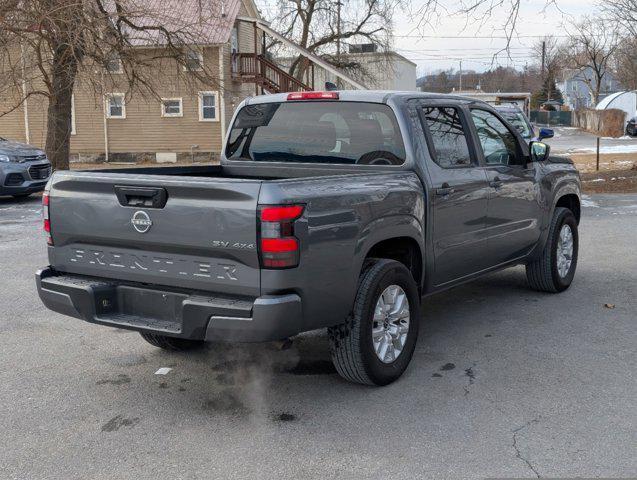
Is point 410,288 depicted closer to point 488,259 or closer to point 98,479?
point 488,259

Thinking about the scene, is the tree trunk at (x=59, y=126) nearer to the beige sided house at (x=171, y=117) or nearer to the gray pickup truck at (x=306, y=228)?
the beige sided house at (x=171, y=117)

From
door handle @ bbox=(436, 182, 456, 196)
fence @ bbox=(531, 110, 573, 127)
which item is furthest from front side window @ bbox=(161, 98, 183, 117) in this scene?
fence @ bbox=(531, 110, 573, 127)

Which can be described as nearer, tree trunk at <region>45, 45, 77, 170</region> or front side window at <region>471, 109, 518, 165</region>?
front side window at <region>471, 109, 518, 165</region>

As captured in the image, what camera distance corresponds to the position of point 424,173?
5230 mm

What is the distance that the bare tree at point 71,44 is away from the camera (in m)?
16.2

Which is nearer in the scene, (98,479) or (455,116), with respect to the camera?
(98,479)

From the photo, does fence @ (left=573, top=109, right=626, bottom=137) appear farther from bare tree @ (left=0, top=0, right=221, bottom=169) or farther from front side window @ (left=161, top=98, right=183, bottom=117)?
bare tree @ (left=0, top=0, right=221, bottom=169)

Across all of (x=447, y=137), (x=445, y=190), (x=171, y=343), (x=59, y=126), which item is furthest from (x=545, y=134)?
(x=59, y=126)

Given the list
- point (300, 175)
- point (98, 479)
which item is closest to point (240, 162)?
point (300, 175)

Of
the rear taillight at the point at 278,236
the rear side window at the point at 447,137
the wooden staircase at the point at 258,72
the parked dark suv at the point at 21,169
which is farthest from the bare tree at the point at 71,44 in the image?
the rear taillight at the point at 278,236

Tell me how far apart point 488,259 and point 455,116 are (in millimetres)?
1197

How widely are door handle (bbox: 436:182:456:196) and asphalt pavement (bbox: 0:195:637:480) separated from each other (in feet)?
3.85

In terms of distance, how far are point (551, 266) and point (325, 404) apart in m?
3.43

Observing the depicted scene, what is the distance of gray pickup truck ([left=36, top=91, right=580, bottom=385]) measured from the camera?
158 inches
